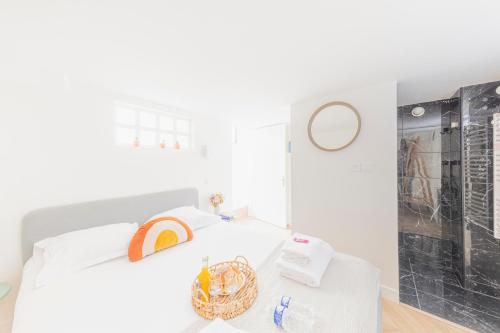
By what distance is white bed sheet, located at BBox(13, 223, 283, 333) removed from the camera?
0.93 m

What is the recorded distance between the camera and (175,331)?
0.90 m

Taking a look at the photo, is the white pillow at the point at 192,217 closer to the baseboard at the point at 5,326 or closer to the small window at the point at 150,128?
the small window at the point at 150,128

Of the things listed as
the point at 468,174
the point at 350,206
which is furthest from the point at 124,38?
the point at 468,174

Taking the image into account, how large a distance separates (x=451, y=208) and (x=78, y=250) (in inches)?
162

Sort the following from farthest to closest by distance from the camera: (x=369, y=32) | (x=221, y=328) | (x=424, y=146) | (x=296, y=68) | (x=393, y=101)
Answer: (x=424, y=146) → (x=393, y=101) → (x=296, y=68) → (x=369, y=32) → (x=221, y=328)

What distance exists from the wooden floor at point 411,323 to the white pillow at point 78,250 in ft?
7.97

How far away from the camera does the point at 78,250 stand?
4.65 ft

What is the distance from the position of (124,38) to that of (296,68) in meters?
1.33

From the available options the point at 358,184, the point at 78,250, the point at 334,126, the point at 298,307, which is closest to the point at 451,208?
the point at 358,184

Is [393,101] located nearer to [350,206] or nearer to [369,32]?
[369,32]

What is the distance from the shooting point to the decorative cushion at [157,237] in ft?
5.15

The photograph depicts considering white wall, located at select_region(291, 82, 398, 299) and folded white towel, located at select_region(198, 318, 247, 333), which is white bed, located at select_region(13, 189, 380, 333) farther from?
white wall, located at select_region(291, 82, 398, 299)

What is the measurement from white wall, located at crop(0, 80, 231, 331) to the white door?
88.3 inches

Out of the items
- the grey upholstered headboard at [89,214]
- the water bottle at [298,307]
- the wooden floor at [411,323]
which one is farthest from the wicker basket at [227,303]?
the grey upholstered headboard at [89,214]
